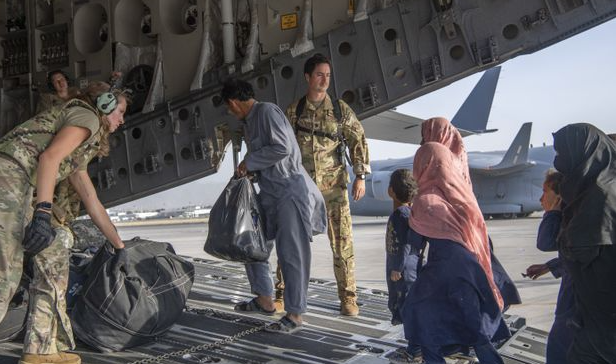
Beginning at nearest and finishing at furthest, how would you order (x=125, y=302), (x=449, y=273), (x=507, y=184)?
(x=449, y=273)
(x=125, y=302)
(x=507, y=184)

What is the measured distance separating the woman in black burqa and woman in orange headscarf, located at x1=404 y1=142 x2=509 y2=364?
56cm

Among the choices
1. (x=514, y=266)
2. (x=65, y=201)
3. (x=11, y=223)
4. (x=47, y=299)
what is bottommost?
(x=514, y=266)

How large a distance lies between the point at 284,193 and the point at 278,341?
0.88 metres

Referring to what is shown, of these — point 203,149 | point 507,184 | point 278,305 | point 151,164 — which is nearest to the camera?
point 278,305

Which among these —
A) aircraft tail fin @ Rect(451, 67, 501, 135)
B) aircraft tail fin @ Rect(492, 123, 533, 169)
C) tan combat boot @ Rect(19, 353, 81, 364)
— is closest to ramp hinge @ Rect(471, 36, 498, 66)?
tan combat boot @ Rect(19, 353, 81, 364)

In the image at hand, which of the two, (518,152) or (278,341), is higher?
(518,152)

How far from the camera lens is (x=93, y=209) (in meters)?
3.08

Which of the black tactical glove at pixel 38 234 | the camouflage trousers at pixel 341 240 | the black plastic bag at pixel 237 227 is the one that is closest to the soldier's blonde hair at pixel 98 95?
the black tactical glove at pixel 38 234

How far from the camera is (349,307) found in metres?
4.18

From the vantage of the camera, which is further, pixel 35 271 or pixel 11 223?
pixel 35 271

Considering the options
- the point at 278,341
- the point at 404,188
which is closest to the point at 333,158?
the point at 404,188

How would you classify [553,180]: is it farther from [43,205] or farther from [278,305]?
[43,205]

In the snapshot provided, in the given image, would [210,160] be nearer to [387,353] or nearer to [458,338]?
[387,353]

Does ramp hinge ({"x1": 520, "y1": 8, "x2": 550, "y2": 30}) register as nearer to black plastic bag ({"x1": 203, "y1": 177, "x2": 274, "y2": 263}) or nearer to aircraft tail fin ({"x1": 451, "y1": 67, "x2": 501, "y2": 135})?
black plastic bag ({"x1": 203, "y1": 177, "x2": 274, "y2": 263})
